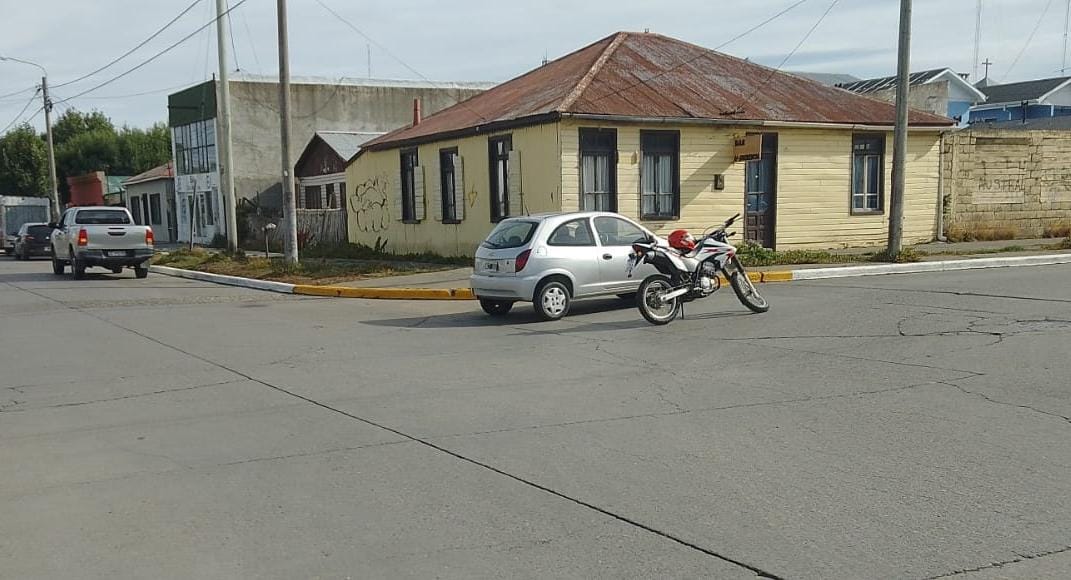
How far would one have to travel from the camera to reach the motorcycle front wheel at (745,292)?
1277 cm

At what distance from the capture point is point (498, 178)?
879 inches

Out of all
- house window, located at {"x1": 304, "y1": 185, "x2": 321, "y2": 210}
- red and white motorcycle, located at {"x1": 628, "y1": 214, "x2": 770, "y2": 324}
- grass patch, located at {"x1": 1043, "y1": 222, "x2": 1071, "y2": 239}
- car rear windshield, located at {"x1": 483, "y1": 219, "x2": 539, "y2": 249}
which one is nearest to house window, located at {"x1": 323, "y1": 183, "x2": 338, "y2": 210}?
house window, located at {"x1": 304, "y1": 185, "x2": 321, "y2": 210}

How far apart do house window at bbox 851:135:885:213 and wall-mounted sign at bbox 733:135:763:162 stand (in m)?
3.75

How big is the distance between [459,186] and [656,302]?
485 inches

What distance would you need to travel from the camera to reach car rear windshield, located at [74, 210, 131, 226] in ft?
77.5

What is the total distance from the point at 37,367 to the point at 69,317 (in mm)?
5266

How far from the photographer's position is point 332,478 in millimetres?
5758

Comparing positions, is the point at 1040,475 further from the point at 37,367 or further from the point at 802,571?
the point at 37,367

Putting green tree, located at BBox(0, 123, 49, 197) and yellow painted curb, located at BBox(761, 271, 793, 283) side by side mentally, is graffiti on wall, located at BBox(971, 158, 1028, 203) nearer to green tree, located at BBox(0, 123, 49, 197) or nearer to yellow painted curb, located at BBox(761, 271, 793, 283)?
yellow painted curb, located at BBox(761, 271, 793, 283)

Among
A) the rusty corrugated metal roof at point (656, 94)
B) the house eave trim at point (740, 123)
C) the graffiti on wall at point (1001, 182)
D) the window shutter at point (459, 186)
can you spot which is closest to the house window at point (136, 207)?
the rusty corrugated metal roof at point (656, 94)

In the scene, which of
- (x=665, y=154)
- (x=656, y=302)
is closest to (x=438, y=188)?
(x=665, y=154)

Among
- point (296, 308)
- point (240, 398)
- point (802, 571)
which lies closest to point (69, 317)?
point (296, 308)

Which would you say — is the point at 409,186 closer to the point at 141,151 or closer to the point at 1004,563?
the point at 1004,563

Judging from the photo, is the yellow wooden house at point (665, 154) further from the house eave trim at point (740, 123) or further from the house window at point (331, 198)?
the house window at point (331, 198)
